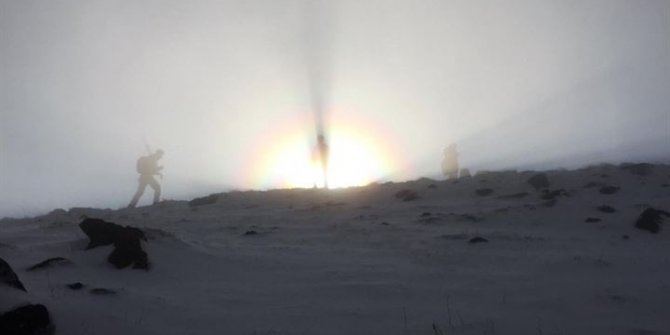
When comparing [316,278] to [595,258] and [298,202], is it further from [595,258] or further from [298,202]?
[298,202]

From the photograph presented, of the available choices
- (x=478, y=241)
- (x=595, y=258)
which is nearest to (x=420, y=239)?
(x=478, y=241)

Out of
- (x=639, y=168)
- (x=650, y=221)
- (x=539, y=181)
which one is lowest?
(x=650, y=221)

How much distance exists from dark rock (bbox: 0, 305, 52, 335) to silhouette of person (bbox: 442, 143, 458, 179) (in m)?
31.7

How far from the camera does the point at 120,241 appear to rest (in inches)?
459

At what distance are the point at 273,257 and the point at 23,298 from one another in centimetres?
630

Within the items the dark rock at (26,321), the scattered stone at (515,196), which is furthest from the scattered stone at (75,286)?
the scattered stone at (515,196)

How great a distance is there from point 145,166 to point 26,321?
87.5ft

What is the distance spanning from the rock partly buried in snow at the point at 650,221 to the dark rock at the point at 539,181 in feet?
23.5

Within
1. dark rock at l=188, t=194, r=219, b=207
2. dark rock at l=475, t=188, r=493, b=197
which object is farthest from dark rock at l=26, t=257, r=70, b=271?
dark rock at l=475, t=188, r=493, b=197

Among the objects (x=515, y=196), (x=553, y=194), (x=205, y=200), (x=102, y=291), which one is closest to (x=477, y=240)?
(x=553, y=194)

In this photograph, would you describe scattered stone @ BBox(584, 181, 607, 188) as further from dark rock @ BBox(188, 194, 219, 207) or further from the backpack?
the backpack

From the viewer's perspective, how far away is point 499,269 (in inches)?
457

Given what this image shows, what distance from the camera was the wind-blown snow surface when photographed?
26.6 ft

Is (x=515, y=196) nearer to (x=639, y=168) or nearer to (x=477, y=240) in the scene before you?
(x=639, y=168)
